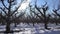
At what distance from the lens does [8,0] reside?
61.2ft

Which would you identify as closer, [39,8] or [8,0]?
[8,0]

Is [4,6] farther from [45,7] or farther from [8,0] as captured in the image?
[45,7]

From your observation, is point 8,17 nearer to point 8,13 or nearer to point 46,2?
point 8,13

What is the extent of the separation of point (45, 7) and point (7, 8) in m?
10.0

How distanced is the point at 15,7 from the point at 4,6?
1810 mm

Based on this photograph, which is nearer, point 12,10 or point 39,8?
point 12,10

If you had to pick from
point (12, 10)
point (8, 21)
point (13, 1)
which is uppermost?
point (13, 1)

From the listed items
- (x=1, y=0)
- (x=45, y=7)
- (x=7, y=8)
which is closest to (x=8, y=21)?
(x=7, y=8)

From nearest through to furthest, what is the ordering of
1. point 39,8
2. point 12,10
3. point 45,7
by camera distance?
point 12,10, point 45,7, point 39,8

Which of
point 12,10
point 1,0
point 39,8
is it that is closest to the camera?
point 1,0

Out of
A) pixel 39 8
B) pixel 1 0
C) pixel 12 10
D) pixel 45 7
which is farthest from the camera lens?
pixel 39 8

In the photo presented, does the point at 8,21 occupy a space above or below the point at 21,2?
below

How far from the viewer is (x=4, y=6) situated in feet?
61.3

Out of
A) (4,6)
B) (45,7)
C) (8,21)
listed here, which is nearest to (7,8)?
(4,6)
